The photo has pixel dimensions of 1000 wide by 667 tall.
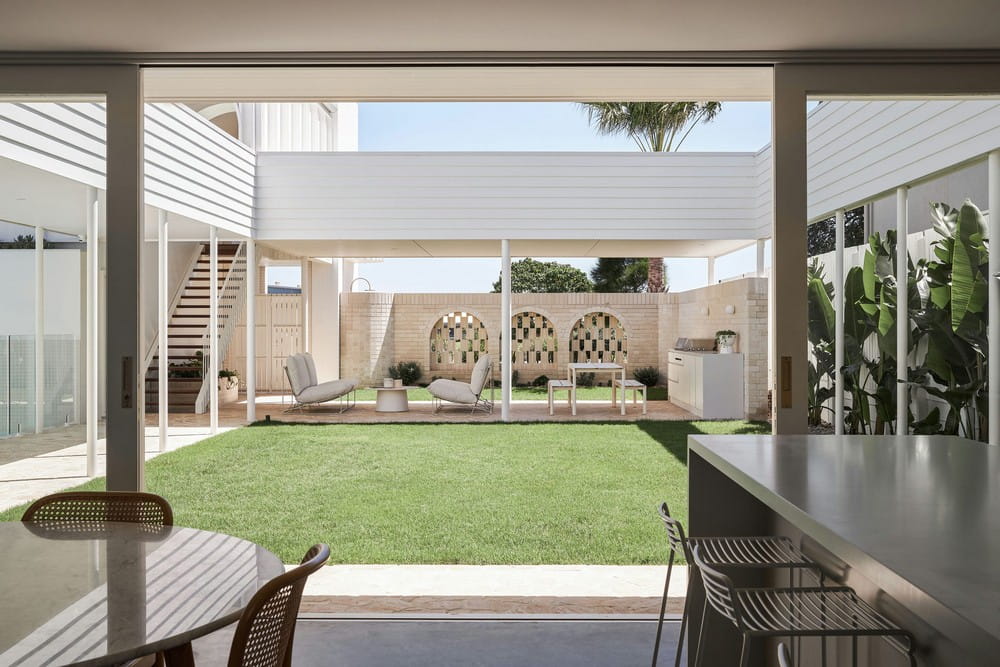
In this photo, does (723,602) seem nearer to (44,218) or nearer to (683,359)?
(44,218)

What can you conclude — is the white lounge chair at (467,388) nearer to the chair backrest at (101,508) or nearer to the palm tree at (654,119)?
the chair backrest at (101,508)

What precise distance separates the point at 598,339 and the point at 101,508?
46.1ft

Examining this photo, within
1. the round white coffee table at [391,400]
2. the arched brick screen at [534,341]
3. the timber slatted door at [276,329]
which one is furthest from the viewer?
the arched brick screen at [534,341]

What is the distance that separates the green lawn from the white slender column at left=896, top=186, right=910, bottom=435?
193 centimetres

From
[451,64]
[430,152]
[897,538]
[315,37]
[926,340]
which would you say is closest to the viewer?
[897,538]

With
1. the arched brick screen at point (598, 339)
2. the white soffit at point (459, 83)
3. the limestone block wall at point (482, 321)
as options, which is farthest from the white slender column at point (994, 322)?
the arched brick screen at point (598, 339)

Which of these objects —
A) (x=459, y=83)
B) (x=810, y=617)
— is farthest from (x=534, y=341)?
(x=810, y=617)

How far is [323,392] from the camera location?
38.6 feet

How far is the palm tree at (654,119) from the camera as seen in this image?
20938 millimetres

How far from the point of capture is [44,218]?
9180 millimetres

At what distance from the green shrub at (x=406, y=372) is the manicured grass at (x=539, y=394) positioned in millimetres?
297

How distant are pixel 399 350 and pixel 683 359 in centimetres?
645

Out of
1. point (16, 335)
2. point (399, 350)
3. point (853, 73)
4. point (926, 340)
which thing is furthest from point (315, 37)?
point (399, 350)

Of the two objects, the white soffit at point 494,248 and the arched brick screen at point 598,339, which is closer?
the white soffit at point 494,248
